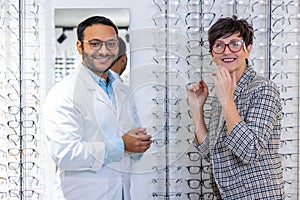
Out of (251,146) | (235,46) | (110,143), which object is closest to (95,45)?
(110,143)

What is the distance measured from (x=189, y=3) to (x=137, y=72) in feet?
0.83

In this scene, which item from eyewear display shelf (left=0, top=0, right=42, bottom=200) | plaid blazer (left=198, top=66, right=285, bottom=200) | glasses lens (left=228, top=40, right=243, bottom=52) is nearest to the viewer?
plaid blazer (left=198, top=66, right=285, bottom=200)

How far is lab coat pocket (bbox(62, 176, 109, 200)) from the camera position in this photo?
117 cm

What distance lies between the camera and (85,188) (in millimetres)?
1177

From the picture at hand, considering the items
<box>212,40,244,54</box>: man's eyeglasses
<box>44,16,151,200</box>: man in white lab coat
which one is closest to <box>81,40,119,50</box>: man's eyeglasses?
<box>44,16,151,200</box>: man in white lab coat

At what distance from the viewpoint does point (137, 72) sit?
3.92 ft

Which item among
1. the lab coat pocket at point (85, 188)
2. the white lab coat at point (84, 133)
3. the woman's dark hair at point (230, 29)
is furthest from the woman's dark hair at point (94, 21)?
the lab coat pocket at point (85, 188)

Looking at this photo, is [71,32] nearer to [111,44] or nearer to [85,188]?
[111,44]

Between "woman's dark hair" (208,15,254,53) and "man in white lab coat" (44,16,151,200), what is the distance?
25cm

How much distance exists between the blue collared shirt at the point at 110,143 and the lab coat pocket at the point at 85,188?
0.06m

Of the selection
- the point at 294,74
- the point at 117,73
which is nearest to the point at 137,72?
the point at 117,73

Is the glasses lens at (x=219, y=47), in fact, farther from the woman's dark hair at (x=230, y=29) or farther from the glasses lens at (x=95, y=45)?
the glasses lens at (x=95, y=45)

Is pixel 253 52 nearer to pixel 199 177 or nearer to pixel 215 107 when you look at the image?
pixel 215 107

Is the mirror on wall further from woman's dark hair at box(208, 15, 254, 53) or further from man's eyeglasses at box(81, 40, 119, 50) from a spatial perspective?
woman's dark hair at box(208, 15, 254, 53)
